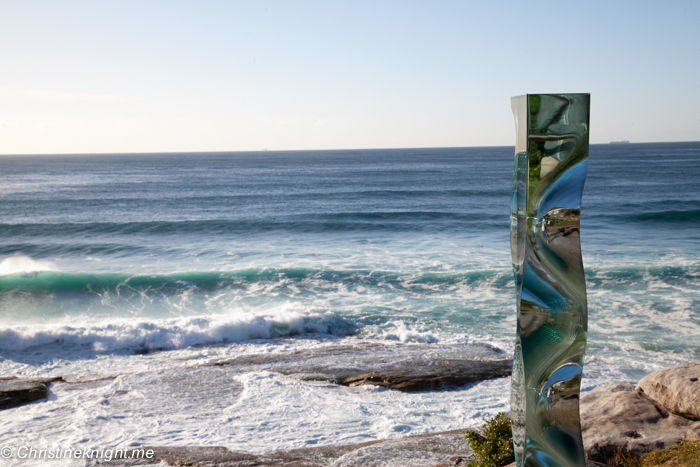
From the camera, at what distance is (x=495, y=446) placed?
4902 mm

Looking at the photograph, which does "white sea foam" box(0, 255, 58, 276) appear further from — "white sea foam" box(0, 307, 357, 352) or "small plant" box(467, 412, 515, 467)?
"small plant" box(467, 412, 515, 467)

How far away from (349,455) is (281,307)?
8305 millimetres

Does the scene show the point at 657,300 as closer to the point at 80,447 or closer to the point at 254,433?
the point at 254,433

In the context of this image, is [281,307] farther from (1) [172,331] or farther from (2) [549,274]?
(2) [549,274]

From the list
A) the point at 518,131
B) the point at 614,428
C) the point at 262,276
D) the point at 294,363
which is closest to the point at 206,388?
the point at 294,363

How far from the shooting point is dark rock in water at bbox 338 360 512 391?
8.71 m

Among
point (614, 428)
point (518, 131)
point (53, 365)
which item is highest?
point (518, 131)

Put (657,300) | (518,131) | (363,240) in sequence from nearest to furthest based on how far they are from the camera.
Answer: (518,131)
(657,300)
(363,240)

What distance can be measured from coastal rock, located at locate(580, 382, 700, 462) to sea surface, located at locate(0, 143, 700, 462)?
2134 millimetres

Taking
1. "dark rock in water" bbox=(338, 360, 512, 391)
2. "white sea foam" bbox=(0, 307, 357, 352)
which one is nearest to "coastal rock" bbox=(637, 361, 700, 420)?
"dark rock in water" bbox=(338, 360, 512, 391)

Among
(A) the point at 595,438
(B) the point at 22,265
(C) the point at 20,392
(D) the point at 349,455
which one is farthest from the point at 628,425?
(B) the point at 22,265

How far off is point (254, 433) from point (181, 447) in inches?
40.1

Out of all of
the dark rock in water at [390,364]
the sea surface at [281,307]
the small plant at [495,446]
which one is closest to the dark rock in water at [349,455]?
the sea surface at [281,307]

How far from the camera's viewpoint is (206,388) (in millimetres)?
8648
